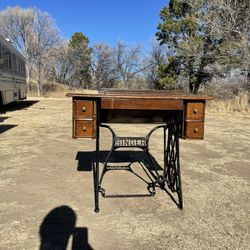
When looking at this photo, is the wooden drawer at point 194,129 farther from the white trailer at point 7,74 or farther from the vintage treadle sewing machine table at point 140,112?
the white trailer at point 7,74

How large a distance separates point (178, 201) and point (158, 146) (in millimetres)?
3364

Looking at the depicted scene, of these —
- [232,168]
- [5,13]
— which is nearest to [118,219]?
[232,168]

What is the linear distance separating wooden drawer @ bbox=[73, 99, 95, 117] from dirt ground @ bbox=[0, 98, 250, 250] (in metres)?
1.01

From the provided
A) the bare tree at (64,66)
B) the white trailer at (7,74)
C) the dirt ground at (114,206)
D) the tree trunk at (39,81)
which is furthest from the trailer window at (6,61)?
the bare tree at (64,66)

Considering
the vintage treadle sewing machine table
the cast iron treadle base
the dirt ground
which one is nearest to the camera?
the dirt ground

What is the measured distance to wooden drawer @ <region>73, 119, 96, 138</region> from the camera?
3631mm

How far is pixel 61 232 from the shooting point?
312cm

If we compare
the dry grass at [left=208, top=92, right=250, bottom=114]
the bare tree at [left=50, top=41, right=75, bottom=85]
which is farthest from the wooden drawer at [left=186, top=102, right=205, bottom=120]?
the bare tree at [left=50, top=41, right=75, bottom=85]

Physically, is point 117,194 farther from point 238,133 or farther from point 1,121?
point 1,121

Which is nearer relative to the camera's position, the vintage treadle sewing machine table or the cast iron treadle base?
the vintage treadle sewing machine table

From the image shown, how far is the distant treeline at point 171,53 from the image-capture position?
1571cm

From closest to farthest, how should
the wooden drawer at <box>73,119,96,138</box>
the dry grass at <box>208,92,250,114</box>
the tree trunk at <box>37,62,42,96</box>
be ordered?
Answer: the wooden drawer at <box>73,119,96,138</box> → the dry grass at <box>208,92,250,114</box> → the tree trunk at <box>37,62,42,96</box>

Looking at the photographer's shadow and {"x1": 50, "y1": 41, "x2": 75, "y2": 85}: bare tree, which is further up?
{"x1": 50, "y1": 41, "x2": 75, "y2": 85}: bare tree

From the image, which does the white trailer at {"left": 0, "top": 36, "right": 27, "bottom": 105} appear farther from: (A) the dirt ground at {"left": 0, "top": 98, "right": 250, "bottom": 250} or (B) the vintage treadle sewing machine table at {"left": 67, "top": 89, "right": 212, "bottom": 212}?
(B) the vintage treadle sewing machine table at {"left": 67, "top": 89, "right": 212, "bottom": 212}
